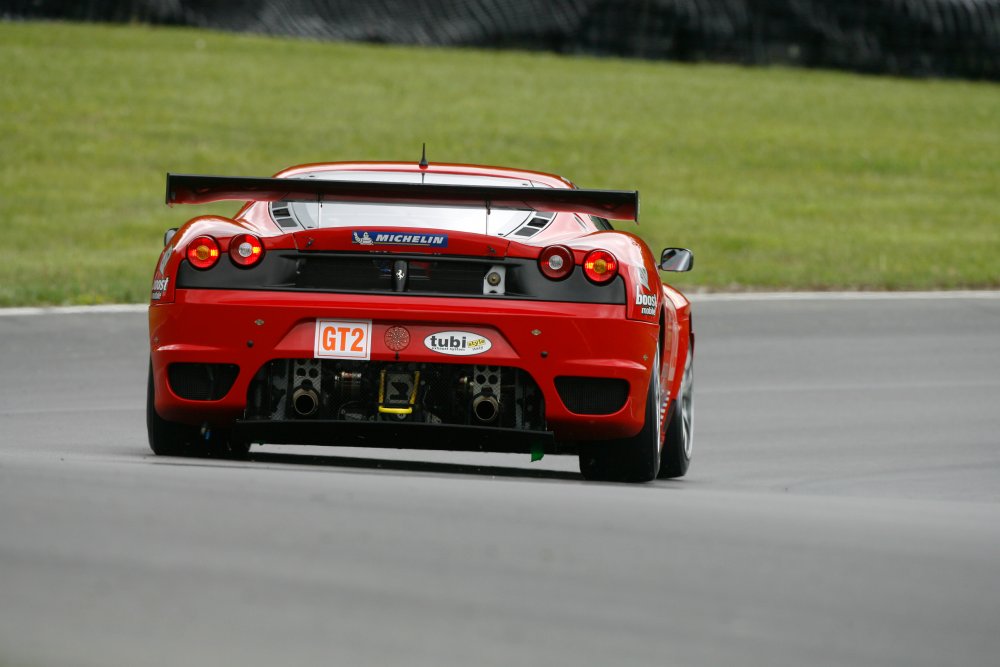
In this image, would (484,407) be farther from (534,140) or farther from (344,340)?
(534,140)

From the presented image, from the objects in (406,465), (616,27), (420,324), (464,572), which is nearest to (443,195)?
(420,324)

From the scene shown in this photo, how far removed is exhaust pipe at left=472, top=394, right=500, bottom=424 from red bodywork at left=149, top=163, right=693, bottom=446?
0.13 m

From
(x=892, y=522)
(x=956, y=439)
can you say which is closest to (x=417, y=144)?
(x=956, y=439)

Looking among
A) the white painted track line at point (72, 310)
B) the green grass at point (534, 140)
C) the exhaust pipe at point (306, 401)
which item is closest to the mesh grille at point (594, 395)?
the exhaust pipe at point (306, 401)

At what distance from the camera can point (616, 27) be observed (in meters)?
30.6

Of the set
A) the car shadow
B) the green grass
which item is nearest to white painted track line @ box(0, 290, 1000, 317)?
the green grass

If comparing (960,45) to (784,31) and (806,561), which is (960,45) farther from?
(806,561)

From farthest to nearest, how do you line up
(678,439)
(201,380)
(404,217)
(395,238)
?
(678,439), (404,217), (201,380), (395,238)

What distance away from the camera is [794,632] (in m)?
3.30

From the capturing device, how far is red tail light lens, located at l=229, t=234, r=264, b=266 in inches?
235

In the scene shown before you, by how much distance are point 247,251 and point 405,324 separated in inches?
24.8

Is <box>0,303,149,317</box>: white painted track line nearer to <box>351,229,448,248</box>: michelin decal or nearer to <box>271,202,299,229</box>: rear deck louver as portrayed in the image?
<box>271,202,299,229</box>: rear deck louver

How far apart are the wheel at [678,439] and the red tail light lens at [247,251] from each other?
1.93 m

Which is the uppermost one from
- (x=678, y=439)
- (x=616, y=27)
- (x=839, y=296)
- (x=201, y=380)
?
(x=616, y=27)
